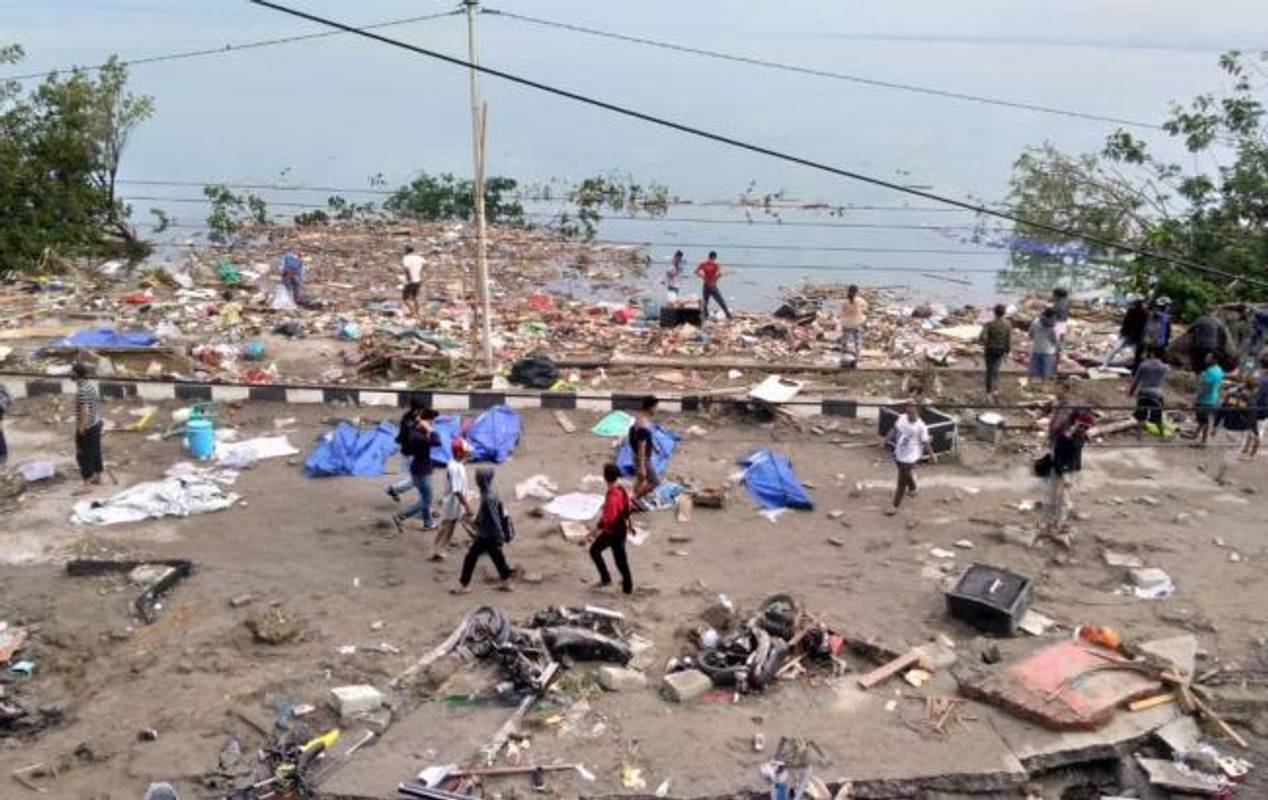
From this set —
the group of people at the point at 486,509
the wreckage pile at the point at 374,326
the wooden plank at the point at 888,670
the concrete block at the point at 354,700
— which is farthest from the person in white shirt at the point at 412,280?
the wooden plank at the point at 888,670

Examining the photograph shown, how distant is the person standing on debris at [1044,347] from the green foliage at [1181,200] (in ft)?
4.84

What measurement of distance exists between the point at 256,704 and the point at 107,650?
1.59 m

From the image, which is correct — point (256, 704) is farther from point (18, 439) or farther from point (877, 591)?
point (18, 439)

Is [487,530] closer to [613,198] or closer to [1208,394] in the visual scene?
[1208,394]

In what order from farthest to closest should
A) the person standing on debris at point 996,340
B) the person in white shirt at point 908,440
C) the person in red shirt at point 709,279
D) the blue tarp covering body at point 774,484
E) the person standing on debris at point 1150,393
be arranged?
the person in red shirt at point 709,279
the person standing on debris at point 996,340
the person standing on debris at point 1150,393
the blue tarp covering body at point 774,484
the person in white shirt at point 908,440

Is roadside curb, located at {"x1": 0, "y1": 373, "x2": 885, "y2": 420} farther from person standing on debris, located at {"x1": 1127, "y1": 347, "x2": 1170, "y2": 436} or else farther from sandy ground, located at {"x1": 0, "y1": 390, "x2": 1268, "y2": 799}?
person standing on debris, located at {"x1": 1127, "y1": 347, "x2": 1170, "y2": 436}

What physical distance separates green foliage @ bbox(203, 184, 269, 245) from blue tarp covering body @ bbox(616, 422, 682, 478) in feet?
59.9

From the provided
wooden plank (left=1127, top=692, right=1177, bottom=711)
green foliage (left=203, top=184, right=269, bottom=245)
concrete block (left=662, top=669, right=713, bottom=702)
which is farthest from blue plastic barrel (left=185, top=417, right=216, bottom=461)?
green foliage (left=203, top=184, right=269, bottom=245)

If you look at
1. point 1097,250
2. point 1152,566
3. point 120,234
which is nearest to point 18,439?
point 1152,566

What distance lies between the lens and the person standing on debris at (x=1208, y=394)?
1280 cm

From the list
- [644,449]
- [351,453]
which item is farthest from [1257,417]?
[351,453]

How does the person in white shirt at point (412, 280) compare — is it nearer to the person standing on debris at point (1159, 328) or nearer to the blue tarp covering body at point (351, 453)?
the blue tarp covering body at point (351, 453)

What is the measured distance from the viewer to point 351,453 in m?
12.2

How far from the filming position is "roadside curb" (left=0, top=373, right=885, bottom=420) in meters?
13.9
